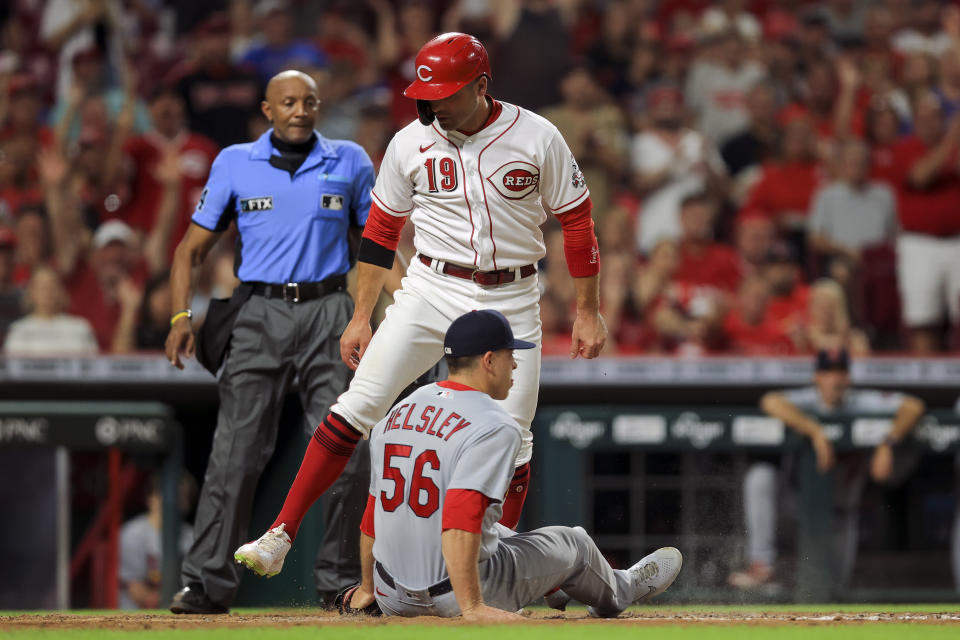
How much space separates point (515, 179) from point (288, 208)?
3.35 ft

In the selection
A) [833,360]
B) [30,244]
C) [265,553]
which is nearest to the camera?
[265,553]

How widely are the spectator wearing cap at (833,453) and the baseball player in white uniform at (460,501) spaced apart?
2849mm

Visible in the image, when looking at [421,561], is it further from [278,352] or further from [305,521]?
[305,521]

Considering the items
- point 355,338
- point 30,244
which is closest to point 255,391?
point 355,338

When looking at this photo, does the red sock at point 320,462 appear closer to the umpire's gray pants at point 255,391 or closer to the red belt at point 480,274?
the umpire's gray pants at point 255,391

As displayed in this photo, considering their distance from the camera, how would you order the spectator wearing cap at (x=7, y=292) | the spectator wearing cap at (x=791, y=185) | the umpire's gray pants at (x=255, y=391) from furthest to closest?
the spectator wearing cap at (x=791, y=185) → the spectator wearing cap at (x=7, y=292) → the umpire's gray pants at (x=255, y=391)

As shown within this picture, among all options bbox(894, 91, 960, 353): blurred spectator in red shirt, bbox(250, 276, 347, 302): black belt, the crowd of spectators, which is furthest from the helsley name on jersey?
bbox(894, 91, 960, 353): blurred spectator in red shirt

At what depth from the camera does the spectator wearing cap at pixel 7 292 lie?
8258mm

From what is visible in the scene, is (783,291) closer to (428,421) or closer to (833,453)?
(833,453)

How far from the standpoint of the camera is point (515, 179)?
4660mm

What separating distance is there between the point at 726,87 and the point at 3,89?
5.33 meters

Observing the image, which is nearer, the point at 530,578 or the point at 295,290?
the point at 530,578

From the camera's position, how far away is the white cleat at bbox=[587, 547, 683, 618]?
477 cm

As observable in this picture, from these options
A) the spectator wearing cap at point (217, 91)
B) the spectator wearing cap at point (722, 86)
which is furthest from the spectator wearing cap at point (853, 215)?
the spectator wearing cap at point (217, 91)
